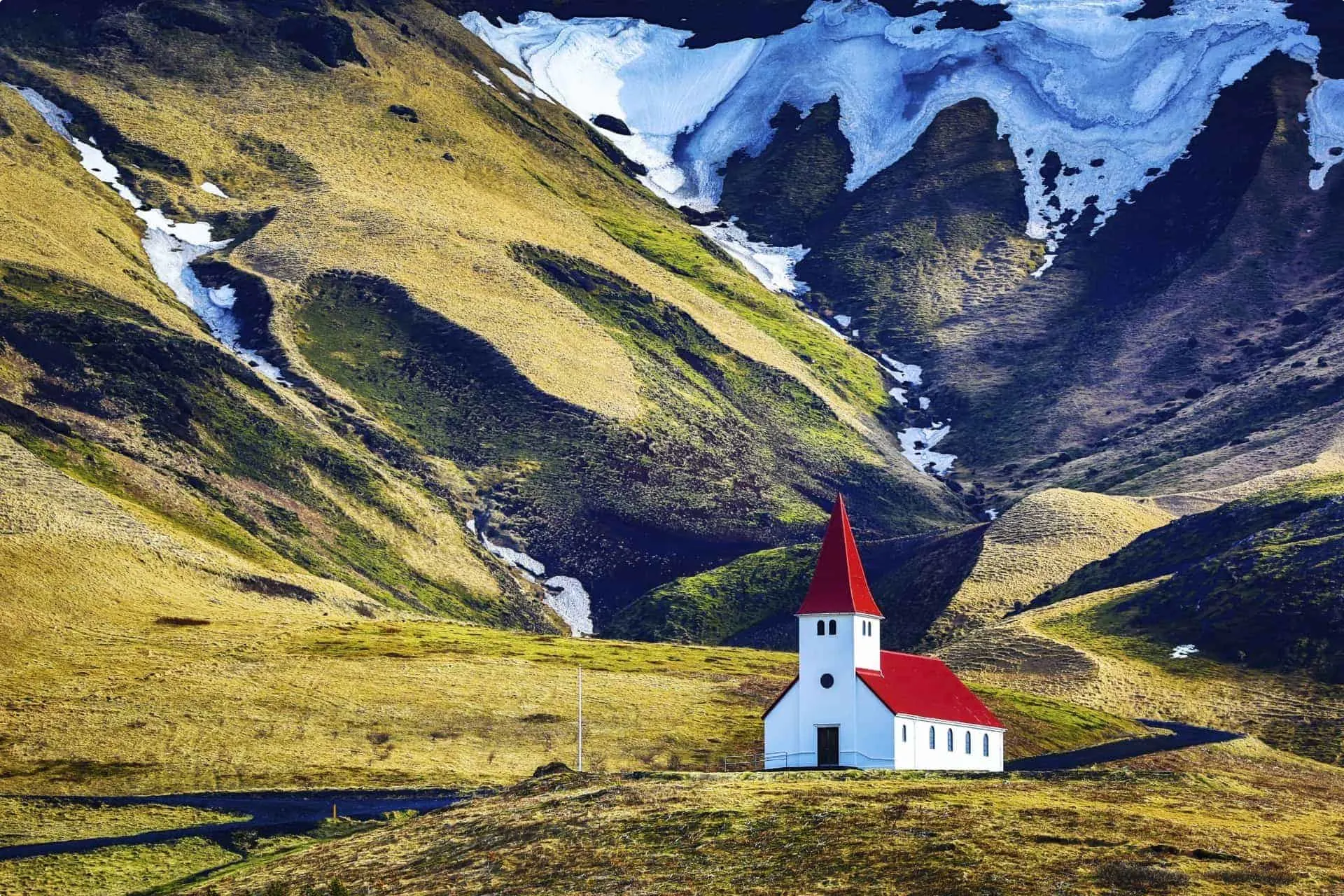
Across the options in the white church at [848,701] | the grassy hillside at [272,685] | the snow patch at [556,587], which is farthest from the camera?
the snow patch at [556,587]

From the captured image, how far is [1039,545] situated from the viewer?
149125 mm

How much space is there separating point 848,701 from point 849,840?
937 inches

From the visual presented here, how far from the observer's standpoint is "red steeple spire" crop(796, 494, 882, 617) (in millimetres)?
75188

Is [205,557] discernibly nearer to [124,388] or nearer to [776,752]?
[124,388]

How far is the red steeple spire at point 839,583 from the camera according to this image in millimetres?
75188

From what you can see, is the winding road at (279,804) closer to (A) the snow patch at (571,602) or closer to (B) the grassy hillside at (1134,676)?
(B) the grassy hillside at (1134,676)

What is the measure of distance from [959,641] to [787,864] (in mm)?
80036

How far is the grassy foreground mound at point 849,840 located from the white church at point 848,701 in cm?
694

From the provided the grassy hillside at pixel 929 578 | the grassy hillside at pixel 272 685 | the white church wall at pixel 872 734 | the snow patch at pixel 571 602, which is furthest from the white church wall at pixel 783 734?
the snow patch at pixel 571 602

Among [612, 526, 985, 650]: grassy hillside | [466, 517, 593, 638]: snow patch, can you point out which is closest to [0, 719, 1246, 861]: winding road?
[612, 526, 985, 650]: grassy hillside

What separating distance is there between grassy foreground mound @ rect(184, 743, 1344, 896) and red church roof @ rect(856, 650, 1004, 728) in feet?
26.6

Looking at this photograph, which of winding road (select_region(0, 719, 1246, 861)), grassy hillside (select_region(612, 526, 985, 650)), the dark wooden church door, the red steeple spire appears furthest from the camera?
grassy hillside (select_region(612, 526, 985, 650))

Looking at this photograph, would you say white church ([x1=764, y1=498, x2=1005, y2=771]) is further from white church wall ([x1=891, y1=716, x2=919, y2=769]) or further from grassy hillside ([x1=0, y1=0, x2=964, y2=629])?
grassy hillside ([x1=0, y1=0, x2=964, y2=629])

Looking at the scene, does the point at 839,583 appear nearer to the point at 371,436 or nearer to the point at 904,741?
the point at 904,741
